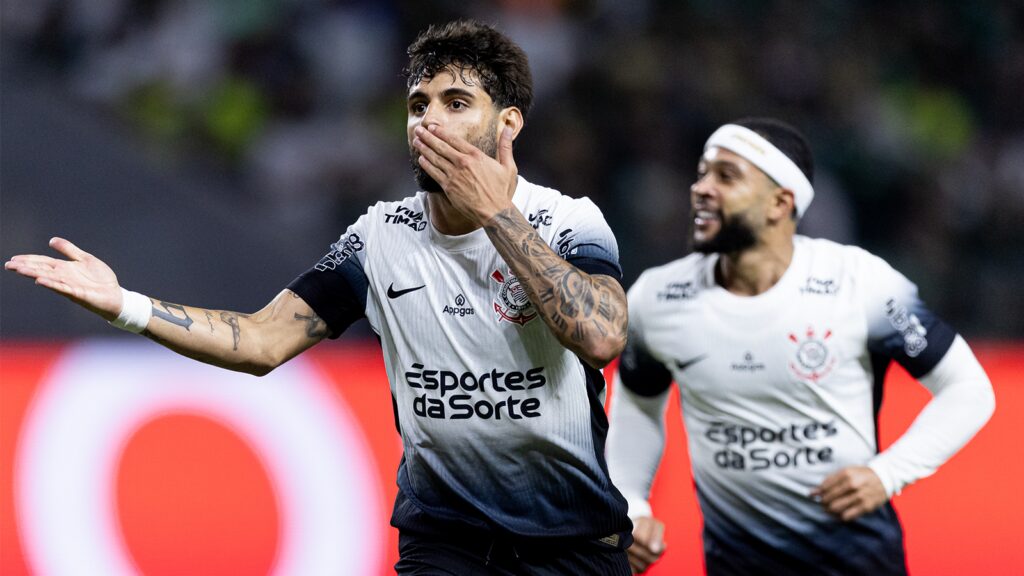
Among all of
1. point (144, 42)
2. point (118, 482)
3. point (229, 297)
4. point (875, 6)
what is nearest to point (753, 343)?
point (118, 482)

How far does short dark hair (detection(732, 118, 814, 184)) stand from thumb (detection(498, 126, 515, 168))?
1750 mm

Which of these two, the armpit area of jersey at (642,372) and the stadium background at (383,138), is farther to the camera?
the stadium background at (383,138)

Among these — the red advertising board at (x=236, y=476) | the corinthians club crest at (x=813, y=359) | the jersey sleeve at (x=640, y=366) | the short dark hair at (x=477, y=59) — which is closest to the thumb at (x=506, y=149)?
the short dark hair at (x=477, y=59)

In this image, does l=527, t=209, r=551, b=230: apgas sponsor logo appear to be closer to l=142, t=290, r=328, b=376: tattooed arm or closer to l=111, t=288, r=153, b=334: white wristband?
l=142, t=290, r=328, b=376: tattooed arm

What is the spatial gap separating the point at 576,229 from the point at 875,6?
8061 mm

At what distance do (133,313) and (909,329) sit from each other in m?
2.64

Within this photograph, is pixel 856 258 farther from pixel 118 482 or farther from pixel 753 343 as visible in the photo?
pixel 118 482

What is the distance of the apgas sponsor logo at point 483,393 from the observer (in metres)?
3.69

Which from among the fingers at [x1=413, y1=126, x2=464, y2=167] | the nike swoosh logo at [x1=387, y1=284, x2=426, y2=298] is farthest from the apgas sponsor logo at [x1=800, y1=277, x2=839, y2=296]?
the fingers at [x1=413, y1=126, x2=464, y2=167]

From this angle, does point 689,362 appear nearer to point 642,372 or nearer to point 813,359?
point 642,372

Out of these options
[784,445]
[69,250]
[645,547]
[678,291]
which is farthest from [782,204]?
[69,250]

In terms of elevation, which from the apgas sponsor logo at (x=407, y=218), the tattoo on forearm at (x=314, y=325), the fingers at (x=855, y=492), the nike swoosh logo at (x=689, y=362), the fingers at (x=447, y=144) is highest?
the fingers at (x=447, y=144)

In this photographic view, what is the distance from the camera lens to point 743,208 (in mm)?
5008

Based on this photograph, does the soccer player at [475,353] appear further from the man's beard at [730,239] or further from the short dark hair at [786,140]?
the short dark hair at [786,140]
